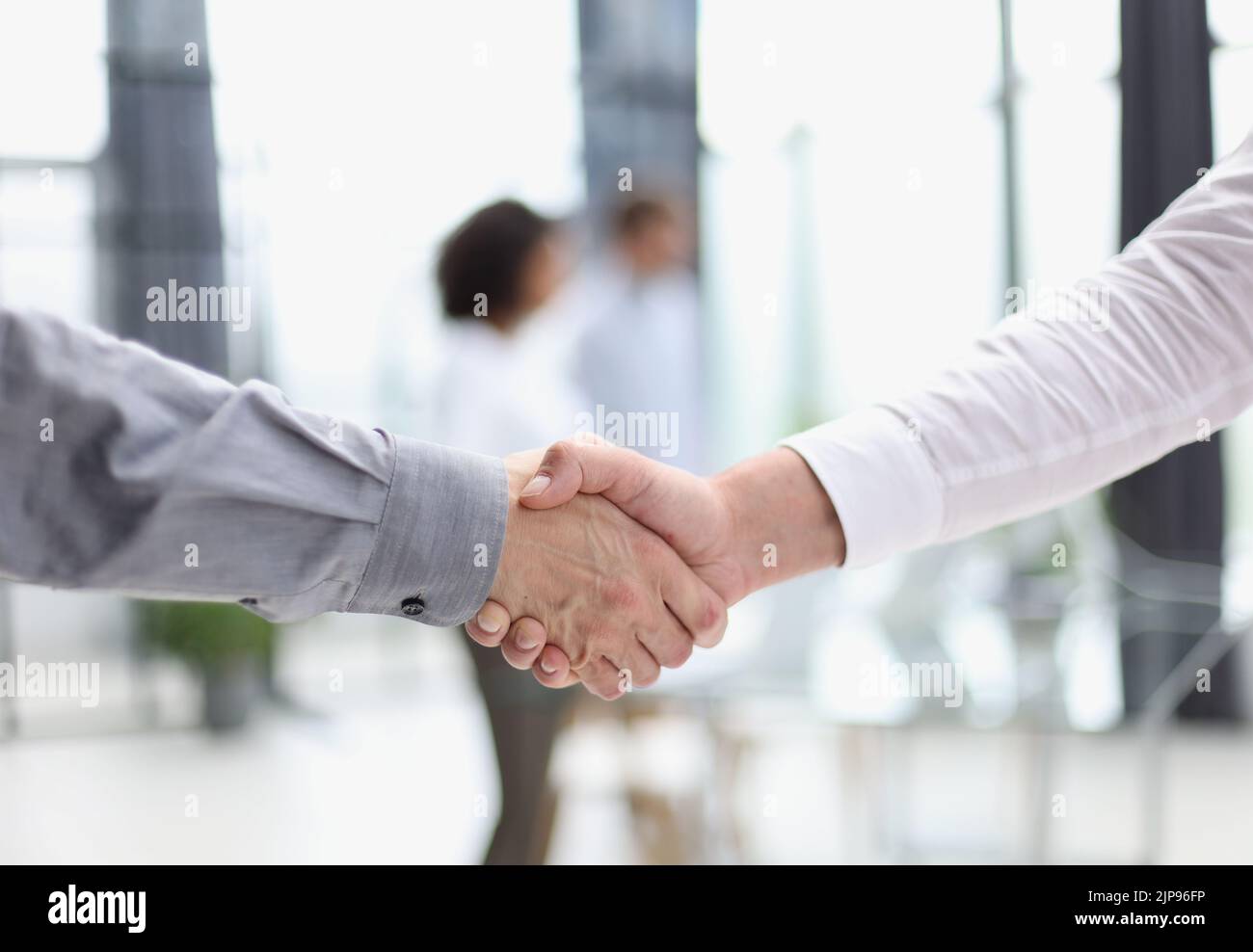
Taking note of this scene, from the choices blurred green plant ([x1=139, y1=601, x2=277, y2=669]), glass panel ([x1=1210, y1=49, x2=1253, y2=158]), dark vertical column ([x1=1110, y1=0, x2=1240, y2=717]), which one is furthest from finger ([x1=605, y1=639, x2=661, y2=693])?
glass panel ([x1=1210, y1=49, x2=1253, y2=158])

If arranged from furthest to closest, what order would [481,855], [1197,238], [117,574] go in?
[481,855] → [1197,238] → [117,574]

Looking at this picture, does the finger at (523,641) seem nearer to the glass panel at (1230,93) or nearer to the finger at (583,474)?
the finger at (583,474)

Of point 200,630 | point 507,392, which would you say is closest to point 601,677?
point 507,392

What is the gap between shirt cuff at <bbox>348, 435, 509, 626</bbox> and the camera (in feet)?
3.47

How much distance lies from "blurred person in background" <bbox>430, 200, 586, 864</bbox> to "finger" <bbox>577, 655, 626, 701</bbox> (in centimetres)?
63

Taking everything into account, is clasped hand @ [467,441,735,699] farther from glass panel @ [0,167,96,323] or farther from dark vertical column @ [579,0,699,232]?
dark vertical column @ [579,0,699,232]

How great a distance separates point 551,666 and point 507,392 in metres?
0.90

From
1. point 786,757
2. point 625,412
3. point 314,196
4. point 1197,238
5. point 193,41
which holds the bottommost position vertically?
point 786,757

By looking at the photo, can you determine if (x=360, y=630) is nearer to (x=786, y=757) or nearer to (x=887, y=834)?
(x=786, y=757)

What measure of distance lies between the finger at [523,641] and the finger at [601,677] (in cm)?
10

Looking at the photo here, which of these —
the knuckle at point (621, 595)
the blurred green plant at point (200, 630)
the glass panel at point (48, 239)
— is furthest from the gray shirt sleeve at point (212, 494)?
the glass panel at point (48, 239)

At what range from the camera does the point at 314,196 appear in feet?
12.7
